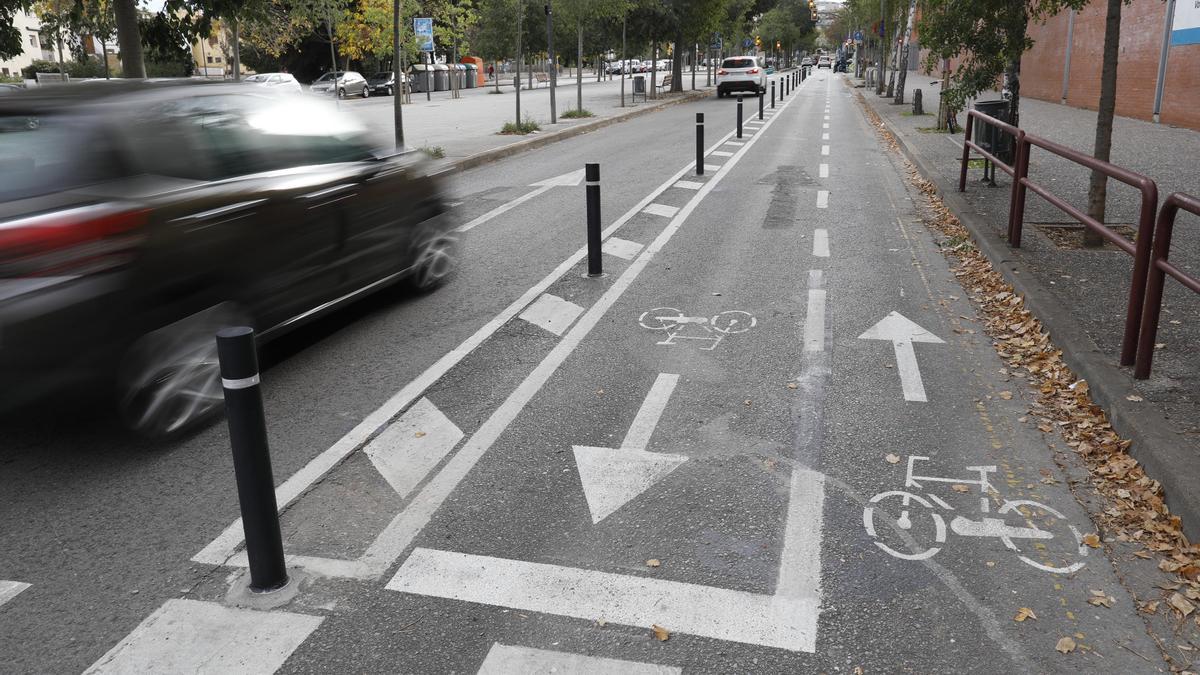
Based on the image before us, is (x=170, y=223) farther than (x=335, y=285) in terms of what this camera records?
No

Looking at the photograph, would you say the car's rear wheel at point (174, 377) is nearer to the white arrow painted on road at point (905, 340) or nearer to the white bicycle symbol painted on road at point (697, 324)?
the white bicycle symbol painted on road at point (697, 324)

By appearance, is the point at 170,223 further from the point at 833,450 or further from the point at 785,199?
the point at 785,199

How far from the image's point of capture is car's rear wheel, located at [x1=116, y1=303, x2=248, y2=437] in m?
4.47

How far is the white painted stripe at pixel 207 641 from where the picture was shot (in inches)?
121

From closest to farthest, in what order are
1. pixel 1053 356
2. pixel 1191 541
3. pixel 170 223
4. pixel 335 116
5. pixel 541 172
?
pixel 1191 541
pixel 170 223
pixel 1053 356
pixel 335 116
pixel 541 172

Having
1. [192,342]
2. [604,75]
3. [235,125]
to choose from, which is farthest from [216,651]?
[604,75]

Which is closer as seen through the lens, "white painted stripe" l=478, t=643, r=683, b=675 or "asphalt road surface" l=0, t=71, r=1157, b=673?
"white painted stripe" l=478, t=643, r=683, b=675

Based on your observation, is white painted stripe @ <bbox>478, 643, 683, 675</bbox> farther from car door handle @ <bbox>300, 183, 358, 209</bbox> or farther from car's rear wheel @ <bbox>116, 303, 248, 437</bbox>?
car door handle @ <bbox>300, 183, 358, 209</bbox>

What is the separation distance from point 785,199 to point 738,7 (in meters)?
42.2

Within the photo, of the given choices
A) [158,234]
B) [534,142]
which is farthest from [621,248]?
[534,142]

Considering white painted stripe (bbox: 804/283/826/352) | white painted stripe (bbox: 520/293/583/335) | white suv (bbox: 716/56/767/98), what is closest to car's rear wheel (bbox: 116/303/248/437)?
white painted stripe (bbox: 520/293/583/335)

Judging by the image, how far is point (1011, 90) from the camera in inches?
535

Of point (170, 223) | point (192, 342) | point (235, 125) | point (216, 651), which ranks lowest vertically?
point (216, 651)

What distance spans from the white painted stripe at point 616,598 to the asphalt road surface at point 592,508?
0.01m
